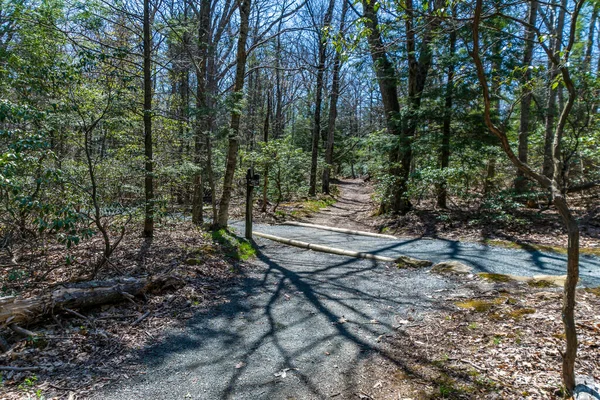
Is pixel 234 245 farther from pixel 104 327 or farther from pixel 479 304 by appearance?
pixel 479 304

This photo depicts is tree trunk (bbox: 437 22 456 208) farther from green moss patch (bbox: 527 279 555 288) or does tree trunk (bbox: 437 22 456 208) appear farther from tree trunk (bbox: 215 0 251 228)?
tree trunk (bbox: 215 0 251 228)

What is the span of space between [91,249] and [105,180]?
124 cm

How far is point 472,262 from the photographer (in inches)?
225

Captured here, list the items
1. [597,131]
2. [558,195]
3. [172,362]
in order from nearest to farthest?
[558,195]
[172,362]
[597,131]

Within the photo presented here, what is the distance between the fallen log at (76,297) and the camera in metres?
3.22

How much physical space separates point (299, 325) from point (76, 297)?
8.64ft

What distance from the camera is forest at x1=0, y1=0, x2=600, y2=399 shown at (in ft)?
9.41

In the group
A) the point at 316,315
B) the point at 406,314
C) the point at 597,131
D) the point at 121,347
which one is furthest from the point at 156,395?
the point at 597,131

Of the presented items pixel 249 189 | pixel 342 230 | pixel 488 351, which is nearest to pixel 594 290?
pixel 488 351

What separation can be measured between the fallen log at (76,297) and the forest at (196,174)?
0.02m

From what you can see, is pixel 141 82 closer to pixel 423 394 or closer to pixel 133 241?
pixel 133 241

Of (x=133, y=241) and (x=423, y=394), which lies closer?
(x=423, y=394)

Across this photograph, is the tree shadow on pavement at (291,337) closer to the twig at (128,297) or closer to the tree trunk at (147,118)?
the twig at (128,297)

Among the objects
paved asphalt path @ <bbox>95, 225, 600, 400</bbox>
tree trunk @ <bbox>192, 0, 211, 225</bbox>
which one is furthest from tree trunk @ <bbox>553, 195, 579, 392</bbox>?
tree trunk @ <bbox>192, 0, 211, 225</bbox>
